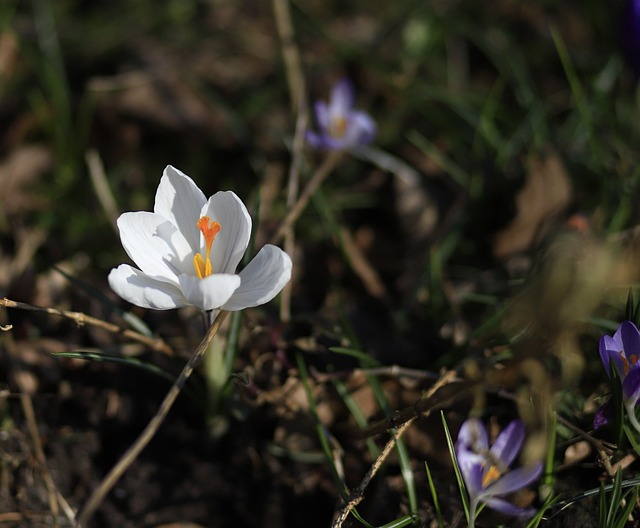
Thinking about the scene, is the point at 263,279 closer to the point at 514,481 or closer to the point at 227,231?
the point at 227,231

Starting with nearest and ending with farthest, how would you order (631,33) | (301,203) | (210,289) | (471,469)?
(210,289), (471,469), (301,203), (631,33)

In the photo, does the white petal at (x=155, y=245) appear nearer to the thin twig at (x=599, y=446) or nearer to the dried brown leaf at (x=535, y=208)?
the thin twig at (x=599, y=446)

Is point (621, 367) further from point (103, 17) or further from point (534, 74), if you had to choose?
point (103, 17)

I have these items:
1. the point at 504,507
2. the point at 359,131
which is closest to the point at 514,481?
the point at 504,507

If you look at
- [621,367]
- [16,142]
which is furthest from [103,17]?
[621,367]

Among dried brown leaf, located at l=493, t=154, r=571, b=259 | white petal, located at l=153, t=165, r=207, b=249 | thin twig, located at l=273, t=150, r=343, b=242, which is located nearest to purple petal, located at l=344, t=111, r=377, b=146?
thin twig, located at l=273, t=150, r=343, b=242

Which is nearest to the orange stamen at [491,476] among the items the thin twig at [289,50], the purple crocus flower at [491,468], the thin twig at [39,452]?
the purple crocus flower at [491,468]
